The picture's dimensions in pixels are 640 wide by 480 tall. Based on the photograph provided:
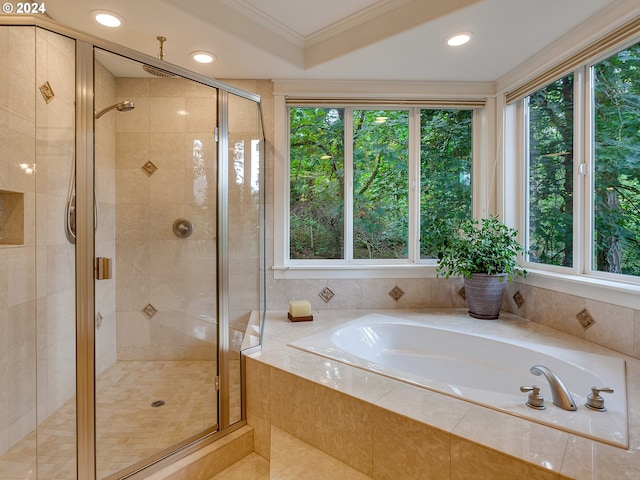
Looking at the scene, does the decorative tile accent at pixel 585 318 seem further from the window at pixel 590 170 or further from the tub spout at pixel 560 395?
the tub spout at pixel 560 395

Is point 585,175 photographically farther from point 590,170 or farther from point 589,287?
point 589,287

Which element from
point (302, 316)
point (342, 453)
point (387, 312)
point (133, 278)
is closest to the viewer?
point (342, 453)

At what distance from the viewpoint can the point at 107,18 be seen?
1716 millimetres

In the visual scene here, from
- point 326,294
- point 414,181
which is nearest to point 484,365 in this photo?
point 326,294

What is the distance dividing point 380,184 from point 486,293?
113 cm

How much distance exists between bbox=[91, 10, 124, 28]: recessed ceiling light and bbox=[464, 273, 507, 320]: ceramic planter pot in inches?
103

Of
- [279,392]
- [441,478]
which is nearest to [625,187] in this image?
[441,478]

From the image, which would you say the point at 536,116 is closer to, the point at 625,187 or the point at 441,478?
the point at 625,187

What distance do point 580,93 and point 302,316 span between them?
221cm

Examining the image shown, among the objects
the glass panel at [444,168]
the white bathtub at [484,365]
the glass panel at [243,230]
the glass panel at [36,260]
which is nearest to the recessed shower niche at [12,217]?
the glass panel at [36,260]

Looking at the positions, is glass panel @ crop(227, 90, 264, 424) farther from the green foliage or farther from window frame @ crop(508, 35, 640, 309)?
window frame @ crop(508, 35, 640, 309)

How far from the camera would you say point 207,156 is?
70.9 inches

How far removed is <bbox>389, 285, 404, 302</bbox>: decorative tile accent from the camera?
8.39ft

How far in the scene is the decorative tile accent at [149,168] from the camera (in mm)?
1791
